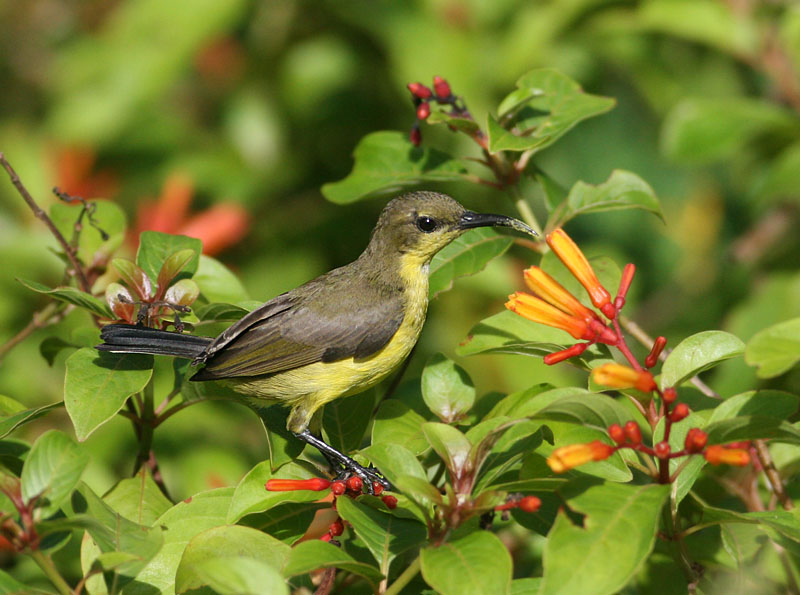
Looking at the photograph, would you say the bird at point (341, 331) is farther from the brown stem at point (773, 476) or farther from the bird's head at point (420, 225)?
the brown stem at point (773, 476)

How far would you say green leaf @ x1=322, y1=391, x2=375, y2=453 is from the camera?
3.02 meters

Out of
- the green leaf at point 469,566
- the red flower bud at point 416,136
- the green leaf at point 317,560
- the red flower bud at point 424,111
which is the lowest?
the green leaf at point 469,566

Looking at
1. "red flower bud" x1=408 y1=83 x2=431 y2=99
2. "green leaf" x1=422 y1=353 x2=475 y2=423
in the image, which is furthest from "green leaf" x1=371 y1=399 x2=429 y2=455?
"red flower bud" x1=408 y1=83 x2=431 y2=99

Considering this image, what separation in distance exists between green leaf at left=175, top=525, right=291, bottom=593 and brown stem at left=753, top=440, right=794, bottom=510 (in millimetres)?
1400

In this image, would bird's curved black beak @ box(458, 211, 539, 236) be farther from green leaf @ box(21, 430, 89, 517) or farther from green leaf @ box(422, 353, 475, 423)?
green leaf @ box(21, 430, 89, 517)

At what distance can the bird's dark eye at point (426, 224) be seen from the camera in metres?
3.81

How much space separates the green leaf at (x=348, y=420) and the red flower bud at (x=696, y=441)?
1.27m

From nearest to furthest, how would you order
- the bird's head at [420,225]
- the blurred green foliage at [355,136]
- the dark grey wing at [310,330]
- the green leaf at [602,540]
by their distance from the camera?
the green leaf at [602,540] → the dark grey wing at [310,330] → the bird's head at [420,225] → the blurred green foliage at [355,136]

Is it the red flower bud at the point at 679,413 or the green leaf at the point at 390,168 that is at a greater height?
the green leaf at the point at 390,168

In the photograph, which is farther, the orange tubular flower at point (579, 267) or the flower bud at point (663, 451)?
the orange tubular flower at point (579, 267)

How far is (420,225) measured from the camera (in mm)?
3867

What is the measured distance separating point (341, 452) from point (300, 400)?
523 mm

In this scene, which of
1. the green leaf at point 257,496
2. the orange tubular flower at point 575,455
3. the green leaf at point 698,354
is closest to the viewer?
the orange tubular flower at point 575,455

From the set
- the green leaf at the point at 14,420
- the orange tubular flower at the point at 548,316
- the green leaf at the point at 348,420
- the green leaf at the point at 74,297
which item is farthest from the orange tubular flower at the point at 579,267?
the green leaf at the point at 14,420
